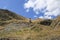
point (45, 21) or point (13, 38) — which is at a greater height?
point (45, 21)

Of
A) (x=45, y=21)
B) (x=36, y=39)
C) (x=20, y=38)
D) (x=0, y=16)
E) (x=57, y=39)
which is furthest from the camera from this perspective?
(x=0, y=16)

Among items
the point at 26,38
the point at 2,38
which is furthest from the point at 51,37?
the point at 2,38

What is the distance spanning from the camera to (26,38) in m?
43.8

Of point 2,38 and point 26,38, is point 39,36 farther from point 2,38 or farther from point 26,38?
point 2,38

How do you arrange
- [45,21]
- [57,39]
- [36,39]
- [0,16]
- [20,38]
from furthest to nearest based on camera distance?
[0,16]
[45,21]
[20,38]
[36,39]
[57,39]

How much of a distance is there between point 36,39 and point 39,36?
7.23 feet

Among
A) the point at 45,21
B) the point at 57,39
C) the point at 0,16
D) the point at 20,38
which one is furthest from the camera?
the point at 0,16

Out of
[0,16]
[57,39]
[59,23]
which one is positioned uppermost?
[0,16]

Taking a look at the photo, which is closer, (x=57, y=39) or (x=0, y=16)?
(x=57, y=39)

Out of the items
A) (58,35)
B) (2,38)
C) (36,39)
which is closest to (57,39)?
(58,35)

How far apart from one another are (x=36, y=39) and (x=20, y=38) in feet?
16.6

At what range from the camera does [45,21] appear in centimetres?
7725

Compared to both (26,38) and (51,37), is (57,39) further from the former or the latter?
(26,38)

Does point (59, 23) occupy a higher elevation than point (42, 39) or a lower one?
higher
